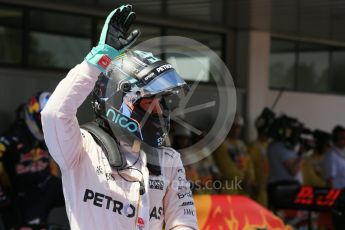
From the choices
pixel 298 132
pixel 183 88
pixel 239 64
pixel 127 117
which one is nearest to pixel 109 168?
pixel 127 117

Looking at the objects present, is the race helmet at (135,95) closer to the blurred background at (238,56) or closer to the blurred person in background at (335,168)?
the blurred background at (238,56)

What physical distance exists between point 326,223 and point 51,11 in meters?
4.11

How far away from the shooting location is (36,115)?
19.5 ft

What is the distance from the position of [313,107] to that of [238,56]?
183cm

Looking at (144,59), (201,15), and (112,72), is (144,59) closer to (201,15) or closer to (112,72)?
(112,72)

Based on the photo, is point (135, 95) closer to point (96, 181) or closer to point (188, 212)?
point (96, 181)

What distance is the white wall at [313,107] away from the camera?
37.3ft

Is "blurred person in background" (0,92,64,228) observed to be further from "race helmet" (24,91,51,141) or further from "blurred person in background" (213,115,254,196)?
"blurred person in background" (213,115,254,196)

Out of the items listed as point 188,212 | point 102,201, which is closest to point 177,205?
point 188,212

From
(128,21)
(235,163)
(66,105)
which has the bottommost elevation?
(235,163)

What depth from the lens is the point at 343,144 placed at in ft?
31.4

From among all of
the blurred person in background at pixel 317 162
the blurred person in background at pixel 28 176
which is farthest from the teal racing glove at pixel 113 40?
the blurred person in background at pixel 317 162

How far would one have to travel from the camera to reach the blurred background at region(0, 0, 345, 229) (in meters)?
8.23

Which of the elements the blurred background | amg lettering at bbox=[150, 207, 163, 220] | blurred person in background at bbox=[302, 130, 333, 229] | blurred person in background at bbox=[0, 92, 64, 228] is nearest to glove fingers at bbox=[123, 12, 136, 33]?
amg lettering at bbox=[150, 207, 163, 220]
